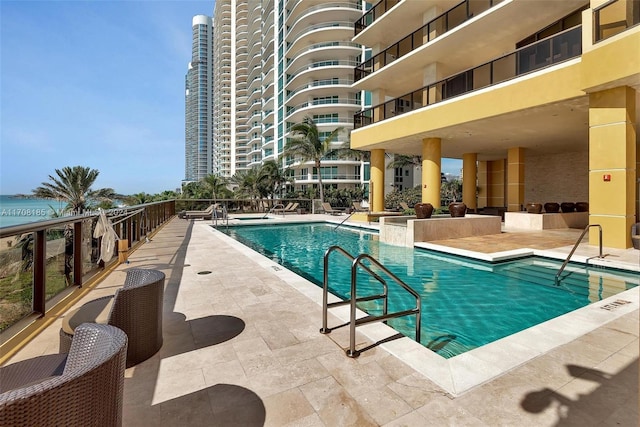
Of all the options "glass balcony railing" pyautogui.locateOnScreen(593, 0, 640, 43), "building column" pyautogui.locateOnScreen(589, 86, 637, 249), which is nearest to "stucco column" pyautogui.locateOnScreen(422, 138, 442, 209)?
"building column" pyautogui.locateOnScreen(589, 86, 637, 249)

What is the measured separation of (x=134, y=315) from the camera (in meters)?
2.96

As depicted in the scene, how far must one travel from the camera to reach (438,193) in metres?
16.8

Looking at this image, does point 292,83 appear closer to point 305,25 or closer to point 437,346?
point 305,25

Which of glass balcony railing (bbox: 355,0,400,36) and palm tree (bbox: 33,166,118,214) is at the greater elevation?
glass balcony railing (bbox: 355,0,400,36)

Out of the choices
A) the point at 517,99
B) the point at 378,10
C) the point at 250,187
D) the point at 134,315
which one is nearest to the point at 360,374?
the point at 134,315

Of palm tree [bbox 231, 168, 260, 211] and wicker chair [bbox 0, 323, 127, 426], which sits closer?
wicker chair [bbox 0, 323, 127, 426]

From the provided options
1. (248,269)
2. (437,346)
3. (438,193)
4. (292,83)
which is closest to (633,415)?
(437,346)

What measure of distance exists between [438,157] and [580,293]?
11272 mm

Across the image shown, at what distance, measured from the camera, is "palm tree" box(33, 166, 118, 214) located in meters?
21.9

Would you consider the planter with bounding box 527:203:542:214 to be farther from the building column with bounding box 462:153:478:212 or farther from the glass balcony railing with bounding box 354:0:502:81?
the glass balcony railing with bounding box 354:0:502:81

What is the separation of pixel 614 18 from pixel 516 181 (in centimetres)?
1007

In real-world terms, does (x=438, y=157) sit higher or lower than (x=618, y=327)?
higher

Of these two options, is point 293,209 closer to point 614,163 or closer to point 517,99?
point 517,99

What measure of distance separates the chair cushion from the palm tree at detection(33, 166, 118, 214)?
925 inches
